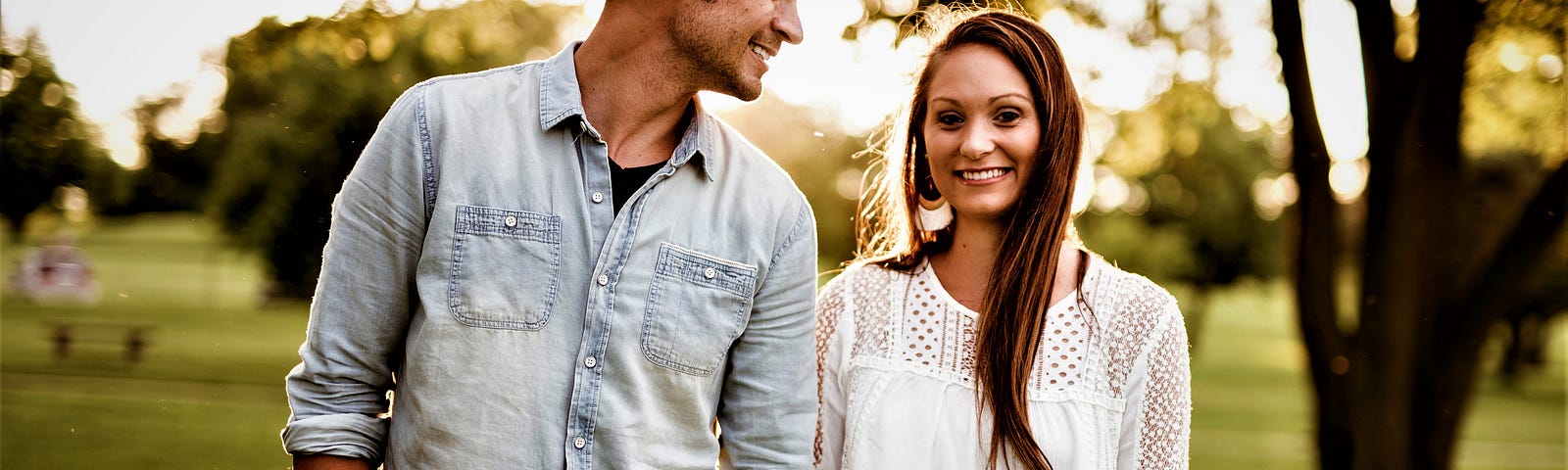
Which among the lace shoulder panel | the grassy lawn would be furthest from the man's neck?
the grassy lawn

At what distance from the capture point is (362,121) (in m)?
18.2

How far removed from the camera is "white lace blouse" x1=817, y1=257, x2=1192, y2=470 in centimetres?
263

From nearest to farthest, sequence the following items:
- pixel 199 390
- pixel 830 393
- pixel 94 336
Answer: pixel 830 393, pixel 199 390, pixel 94 336

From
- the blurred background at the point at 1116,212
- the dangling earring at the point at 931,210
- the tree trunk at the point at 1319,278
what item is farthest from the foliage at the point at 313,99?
the dangling earring at the point at 931,210

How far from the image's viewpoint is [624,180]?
232 cm

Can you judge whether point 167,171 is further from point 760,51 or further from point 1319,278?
point 760,51

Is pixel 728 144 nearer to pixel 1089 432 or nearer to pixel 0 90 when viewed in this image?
pixel 1089 432

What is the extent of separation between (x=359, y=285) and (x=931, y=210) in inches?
57.9

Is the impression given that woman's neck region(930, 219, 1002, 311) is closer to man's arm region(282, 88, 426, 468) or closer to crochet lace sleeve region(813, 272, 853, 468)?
crochet lace sleeve region(813, 272, 853, 468)

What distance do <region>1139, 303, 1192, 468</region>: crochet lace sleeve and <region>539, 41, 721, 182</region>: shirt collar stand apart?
1.10 m

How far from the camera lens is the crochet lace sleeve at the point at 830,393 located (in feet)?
9.33

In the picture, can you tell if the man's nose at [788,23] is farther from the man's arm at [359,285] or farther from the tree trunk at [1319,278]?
the tree trunk at [1319,278]

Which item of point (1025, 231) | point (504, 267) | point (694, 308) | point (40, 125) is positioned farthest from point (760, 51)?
point (40, 125)

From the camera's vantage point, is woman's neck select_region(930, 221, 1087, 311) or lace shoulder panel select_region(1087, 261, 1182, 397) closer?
lace shoulder panel select_region(1087, 261, 1182, 397)
